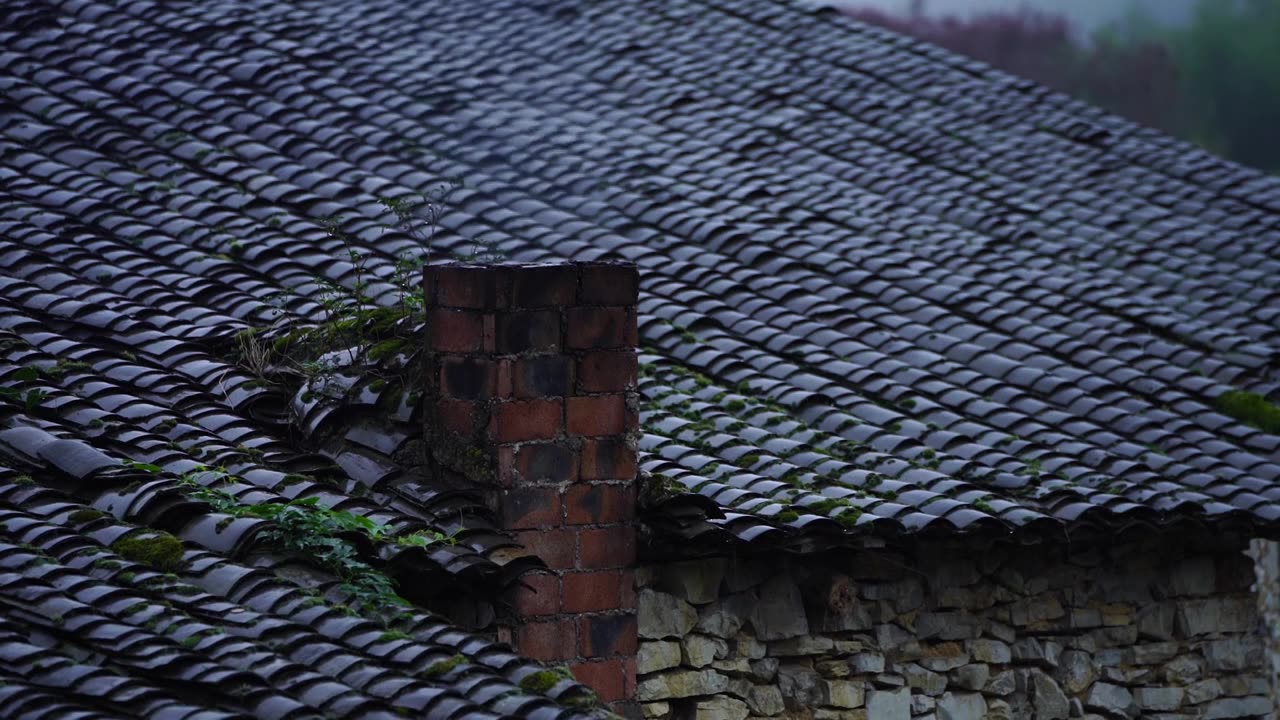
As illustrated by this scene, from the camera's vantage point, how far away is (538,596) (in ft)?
17.5

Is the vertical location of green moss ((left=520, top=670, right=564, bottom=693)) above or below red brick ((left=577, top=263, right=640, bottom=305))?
below

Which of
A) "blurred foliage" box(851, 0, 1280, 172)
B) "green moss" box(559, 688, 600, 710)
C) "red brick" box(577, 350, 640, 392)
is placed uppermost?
"red brick" box(577, 350, 640, 392)

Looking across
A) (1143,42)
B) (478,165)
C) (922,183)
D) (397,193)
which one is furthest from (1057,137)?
(1143,42)

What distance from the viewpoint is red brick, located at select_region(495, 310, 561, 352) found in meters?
5.31

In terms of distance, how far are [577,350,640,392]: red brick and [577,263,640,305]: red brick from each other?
19cm

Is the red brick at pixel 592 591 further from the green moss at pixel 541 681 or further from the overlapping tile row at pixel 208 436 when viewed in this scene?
the green moss at pixel 541 681

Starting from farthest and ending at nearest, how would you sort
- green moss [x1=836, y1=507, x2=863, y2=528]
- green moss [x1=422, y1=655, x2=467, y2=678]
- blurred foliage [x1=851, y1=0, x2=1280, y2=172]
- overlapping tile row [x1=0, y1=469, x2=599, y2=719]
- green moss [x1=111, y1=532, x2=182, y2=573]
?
blurred foliage [x1=851, y1=0, x2=1280, y2=172] < green moss [x1=836, y1=507, x2=863, y2=528] < green moss [x1=111, y1=532, x2=182, y2=573] < green moss [x1=422, y1=655, x2=467, y2=678] < overlapping tile row [x1=0, y1=469, x2=599, y2=719]

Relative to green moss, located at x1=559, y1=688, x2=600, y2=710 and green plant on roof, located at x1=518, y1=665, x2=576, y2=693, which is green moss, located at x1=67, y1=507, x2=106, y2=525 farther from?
green moss, located at x1=559, y1=688, x2=600, y2=710

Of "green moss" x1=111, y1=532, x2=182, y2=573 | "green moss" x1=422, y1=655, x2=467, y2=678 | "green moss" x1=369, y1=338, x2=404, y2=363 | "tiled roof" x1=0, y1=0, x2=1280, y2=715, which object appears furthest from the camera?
"green moss" x1=369, y1=338, x2=404, y2=363

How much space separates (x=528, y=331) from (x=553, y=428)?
362mm

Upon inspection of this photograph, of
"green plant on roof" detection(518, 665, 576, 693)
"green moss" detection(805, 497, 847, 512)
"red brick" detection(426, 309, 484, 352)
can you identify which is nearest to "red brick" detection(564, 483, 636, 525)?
"red brick" detection(426, 309, 484, 352)

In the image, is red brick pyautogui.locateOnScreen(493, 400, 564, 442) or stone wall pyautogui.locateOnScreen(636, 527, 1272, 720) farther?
stone wall pyautogui.locateOnScreen(636, 527, 1272, 720)

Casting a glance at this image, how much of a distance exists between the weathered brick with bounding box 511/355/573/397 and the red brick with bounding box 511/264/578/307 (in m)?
0.20

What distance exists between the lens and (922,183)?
10828 mm
